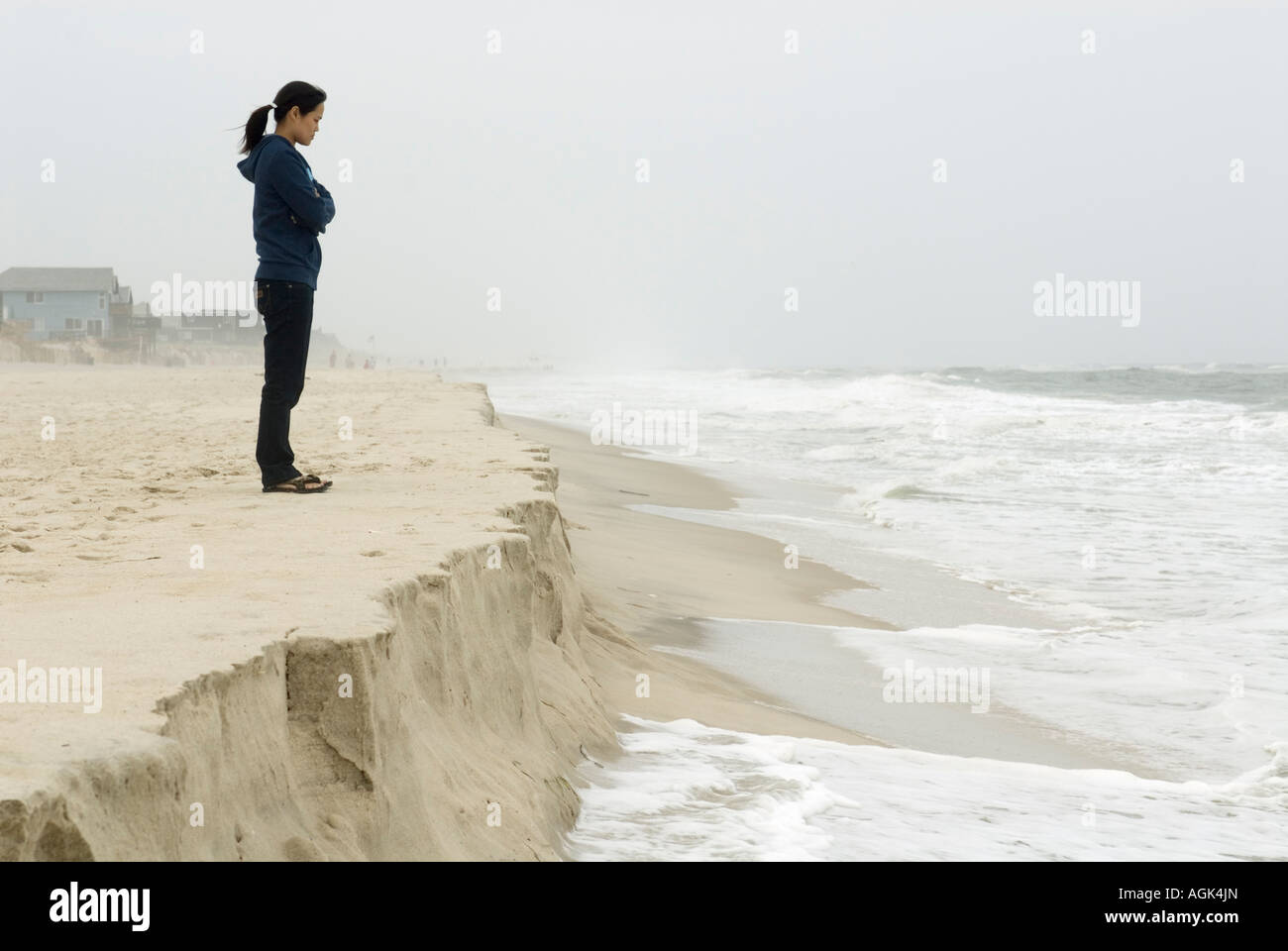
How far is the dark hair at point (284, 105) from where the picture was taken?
17.4 feet

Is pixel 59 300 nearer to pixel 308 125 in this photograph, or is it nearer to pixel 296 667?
pixel 308 125

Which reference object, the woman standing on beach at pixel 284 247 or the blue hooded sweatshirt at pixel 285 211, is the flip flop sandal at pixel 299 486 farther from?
the blue hooded sweatshirt at pixel 285 211

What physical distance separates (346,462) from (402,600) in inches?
160

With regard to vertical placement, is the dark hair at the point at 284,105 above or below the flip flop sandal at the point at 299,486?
above

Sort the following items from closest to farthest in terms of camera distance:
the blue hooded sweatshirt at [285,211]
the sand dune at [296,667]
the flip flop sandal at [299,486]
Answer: the sand dune at [296,667], the blue hooded sweatshirt at [285,211], the flip flop sandal at [299,486]

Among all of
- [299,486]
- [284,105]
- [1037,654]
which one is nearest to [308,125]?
[284,105]

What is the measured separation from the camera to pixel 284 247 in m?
5.41

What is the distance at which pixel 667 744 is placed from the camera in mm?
4473

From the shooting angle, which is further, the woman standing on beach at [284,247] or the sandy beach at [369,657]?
the woman standing on beach at [284,247]

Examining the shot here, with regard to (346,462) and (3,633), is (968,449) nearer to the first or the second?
(346,462)

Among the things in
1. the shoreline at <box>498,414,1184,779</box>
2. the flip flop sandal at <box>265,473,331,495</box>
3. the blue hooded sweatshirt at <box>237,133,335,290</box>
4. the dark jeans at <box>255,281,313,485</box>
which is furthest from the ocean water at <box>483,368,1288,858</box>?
the blue hooded sweatshirt at <box>237,133,335,290</box>

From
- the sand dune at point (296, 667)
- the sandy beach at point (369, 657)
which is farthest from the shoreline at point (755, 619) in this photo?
the sand dune at point (296, 667)

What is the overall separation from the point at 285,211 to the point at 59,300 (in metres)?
53.4

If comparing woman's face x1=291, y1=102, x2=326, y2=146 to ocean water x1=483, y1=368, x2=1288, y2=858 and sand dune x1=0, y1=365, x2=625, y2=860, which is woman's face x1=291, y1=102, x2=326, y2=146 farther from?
ocean water x1=483, y1=368, x2=1288, y2=858
